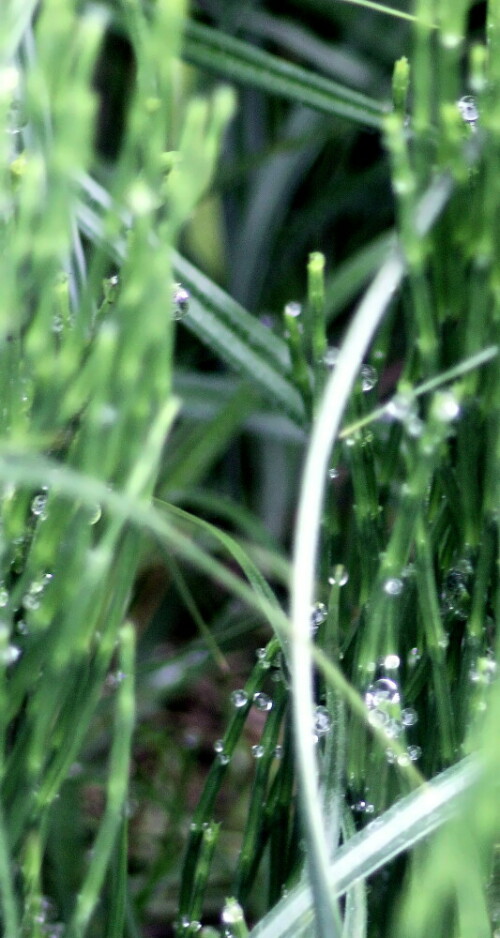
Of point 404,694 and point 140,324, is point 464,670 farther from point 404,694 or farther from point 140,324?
point 140,324

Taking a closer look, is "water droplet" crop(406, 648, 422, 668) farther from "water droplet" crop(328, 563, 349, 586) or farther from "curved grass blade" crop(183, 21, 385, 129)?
"curved grass blade" crop(183, 21, 385, 129)

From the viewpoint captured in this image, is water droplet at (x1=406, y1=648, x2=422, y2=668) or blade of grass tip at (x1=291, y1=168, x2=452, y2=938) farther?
water droplet at (x1=406, y1=648, x2=422, y2=668)

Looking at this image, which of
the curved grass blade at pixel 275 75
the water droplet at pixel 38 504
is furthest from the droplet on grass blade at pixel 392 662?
the curved grass blade at pixel 275 75

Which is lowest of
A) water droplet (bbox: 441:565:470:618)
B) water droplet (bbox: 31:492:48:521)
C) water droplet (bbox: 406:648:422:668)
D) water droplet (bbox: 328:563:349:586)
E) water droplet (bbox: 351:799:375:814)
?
water droplet (bbox: 351:799:375:814)

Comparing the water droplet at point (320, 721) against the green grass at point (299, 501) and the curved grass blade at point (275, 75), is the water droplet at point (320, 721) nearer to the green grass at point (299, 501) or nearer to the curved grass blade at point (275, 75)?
the green grass at point (299, 501)

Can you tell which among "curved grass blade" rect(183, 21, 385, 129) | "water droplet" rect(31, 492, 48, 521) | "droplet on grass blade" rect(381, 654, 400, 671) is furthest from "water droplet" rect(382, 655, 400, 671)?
"curved grass blade" rect(183, 21, 385, 129)
